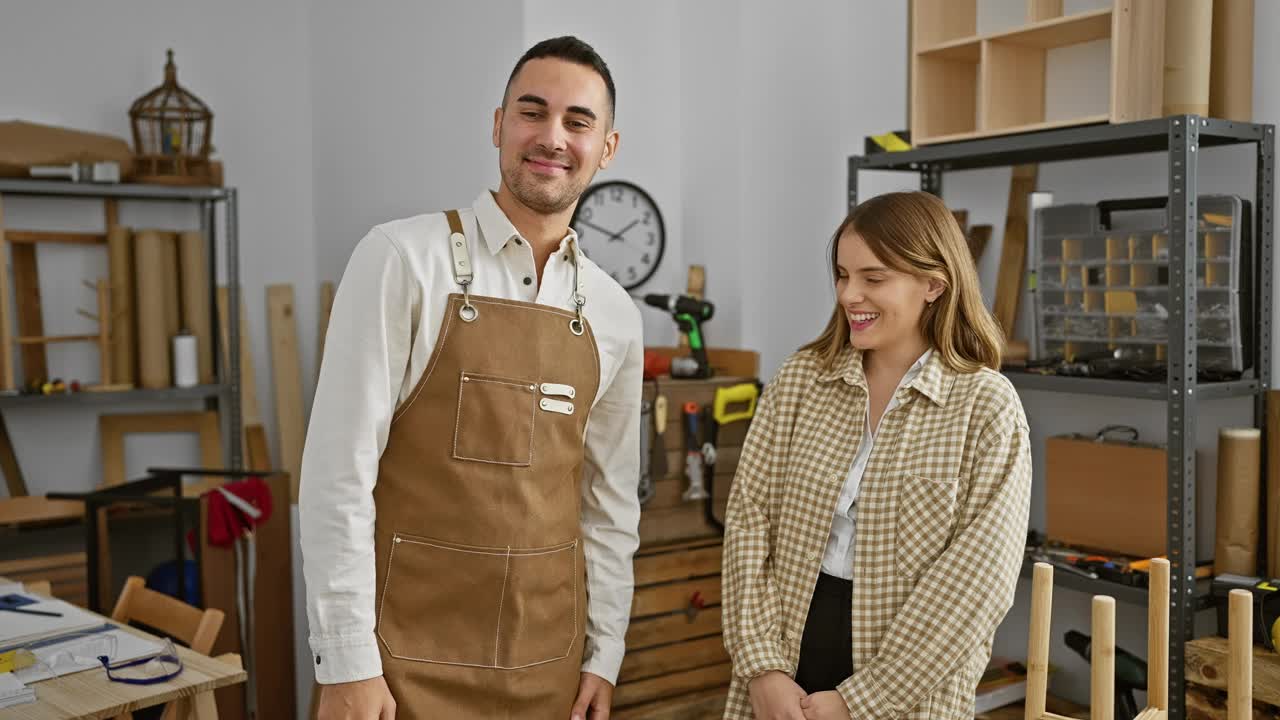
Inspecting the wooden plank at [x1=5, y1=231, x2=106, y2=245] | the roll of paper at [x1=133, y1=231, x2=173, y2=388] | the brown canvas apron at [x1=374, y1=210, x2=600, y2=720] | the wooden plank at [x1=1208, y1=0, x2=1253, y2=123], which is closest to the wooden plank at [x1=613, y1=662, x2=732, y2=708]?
the brown canvas apron at [x1=374, y1=210, x2=600, y2=720]

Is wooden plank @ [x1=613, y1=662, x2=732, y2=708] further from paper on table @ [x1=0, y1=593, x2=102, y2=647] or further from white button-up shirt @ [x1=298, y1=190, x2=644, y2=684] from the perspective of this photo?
white button-up shirt @ [x1=298, y1=190, x2=644, y2=684]

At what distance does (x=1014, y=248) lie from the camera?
10.2 ft

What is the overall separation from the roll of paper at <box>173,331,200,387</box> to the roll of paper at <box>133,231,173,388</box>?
49mm

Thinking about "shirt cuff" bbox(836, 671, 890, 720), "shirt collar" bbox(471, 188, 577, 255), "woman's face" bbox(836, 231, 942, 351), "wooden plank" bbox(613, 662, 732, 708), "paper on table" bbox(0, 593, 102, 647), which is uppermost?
"shirt collar" bbox(471, 188, 577, 255)

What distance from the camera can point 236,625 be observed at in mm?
3650

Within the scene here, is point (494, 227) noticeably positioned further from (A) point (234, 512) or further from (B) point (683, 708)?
(A) point (234, 512)

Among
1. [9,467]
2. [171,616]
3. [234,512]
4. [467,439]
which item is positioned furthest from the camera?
[9,467]

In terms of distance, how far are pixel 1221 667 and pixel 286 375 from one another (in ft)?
11.5

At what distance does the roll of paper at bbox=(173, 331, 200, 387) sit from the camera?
4109 mm

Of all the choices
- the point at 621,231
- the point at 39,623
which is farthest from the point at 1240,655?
the point at 621,231

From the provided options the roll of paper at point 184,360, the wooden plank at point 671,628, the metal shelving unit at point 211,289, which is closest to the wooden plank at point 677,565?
the wooden plank at point 671,628

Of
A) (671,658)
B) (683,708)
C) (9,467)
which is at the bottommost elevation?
(683,708)

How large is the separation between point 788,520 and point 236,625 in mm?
2433

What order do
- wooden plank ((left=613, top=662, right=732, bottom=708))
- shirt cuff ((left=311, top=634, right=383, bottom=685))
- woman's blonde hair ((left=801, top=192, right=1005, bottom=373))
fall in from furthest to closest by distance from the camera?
1. wooden plank ((left=613, top=662, right=732, bottom=708))
2. woman's blonde hair ((left=801, top=192, right=1005, bottom=373))
3. shirt cuff ((left=311, top=634, right=383, bottom=685))
